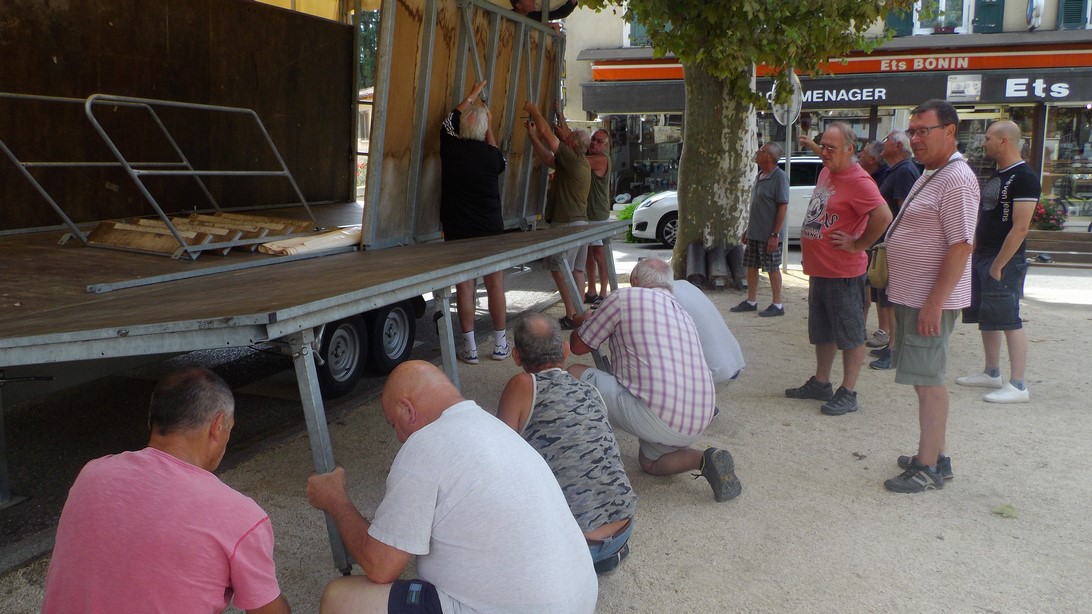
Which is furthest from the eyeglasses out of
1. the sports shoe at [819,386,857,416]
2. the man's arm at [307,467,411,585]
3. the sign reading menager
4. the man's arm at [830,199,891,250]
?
the sign reading menager

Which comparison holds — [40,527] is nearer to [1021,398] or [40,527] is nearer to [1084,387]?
[1021,398]

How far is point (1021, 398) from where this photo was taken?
217 inches

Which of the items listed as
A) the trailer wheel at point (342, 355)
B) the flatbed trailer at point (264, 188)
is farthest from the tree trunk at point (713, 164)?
the trailer wheel at point (342, 355)

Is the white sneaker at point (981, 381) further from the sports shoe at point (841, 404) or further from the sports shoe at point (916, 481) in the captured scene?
the sports shoe at point (916, 481)

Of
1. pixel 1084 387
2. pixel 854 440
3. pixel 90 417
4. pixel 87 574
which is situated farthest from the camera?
pixel 1084 387

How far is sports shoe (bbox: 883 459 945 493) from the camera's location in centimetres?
407

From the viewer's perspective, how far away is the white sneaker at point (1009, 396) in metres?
5.50

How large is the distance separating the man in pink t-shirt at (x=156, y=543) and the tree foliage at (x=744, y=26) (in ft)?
21.8

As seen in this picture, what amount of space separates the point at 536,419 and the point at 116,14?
5962 millimetres

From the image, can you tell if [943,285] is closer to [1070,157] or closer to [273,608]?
[273,608]

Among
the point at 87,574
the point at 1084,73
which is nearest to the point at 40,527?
the point at 87,574

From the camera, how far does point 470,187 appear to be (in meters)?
6.10

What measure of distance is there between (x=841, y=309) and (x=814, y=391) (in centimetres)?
67

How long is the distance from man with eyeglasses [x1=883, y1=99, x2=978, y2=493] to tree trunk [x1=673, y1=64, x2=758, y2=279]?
213 inches
